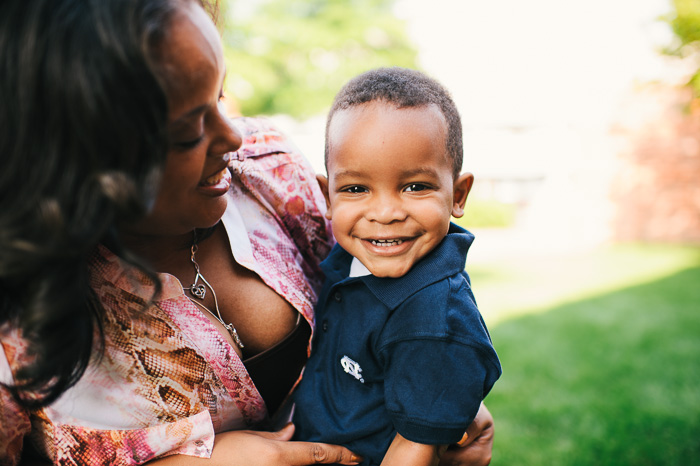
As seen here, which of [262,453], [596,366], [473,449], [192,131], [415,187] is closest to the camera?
[192,131]

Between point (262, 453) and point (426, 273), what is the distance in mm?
684

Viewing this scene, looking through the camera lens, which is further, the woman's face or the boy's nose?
the boy's nose

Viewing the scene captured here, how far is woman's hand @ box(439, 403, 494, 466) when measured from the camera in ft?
5.77

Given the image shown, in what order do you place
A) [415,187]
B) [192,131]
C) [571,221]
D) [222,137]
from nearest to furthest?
[192,131]
[222,137]
[415,187]
[571,221]

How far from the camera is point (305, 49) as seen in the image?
62.0 feet

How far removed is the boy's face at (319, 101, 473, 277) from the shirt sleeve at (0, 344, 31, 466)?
0.97 meters

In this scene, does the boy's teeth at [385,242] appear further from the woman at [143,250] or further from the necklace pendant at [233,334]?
the necklace pendant at [233,334]

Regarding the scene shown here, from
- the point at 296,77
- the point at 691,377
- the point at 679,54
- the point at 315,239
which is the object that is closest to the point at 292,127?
the point at 296,77

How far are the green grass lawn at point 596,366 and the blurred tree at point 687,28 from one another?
9.17 ft

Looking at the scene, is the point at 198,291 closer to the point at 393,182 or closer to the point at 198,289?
the point at 198,289

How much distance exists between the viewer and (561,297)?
A: 8789mm

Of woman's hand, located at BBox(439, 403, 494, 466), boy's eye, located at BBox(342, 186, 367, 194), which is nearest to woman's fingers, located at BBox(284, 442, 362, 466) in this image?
woman's hand, located at BBox(439, 403, 494, 466)

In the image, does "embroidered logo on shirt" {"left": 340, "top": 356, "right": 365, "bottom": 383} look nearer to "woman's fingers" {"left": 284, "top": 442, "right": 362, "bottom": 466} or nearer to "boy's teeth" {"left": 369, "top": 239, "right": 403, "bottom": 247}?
"woman's fingers" {"left": 284, "top": 442, "right": 362, "bottom": 466}

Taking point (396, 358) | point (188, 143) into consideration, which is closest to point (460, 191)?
point (396, 358)
